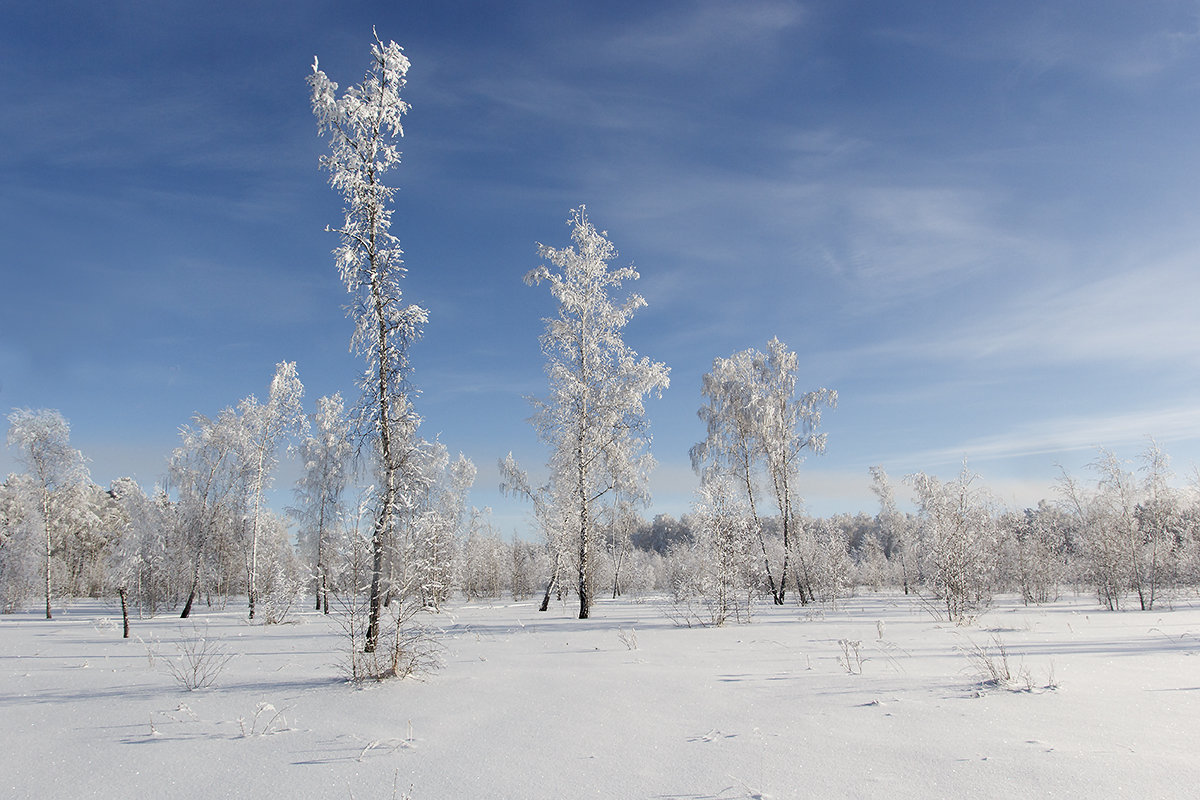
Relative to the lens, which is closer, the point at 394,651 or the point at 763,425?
the point at 394,651

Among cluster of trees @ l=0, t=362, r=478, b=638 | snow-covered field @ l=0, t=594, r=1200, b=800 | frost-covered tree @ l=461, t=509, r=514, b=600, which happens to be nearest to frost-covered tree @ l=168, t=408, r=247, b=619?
cluster of trees @ l=0, t=362, r=478, b=638

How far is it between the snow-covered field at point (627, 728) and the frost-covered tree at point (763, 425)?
1434 centimetres

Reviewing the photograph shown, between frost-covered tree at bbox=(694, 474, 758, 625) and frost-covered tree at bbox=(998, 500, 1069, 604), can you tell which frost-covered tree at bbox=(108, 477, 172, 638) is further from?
frost-covered tree at bbox=(998, 500, 1069, 604)

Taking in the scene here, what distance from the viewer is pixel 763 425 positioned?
76.6ft

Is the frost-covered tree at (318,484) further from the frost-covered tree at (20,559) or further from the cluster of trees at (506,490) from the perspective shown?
the frost-covered tree at (20,559)

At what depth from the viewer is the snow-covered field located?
149 inches

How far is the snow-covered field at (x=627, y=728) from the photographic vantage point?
3.78m

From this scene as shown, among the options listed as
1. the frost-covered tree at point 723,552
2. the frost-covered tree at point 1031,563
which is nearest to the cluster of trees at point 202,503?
the frost-covered tree at point 723,552

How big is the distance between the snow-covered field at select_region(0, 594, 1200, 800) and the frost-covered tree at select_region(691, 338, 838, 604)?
47.0ft

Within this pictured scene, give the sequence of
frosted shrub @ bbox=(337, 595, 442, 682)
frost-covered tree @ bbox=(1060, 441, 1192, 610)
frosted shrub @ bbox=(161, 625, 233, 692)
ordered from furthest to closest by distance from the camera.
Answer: frost-covered tree @ bbox=(1060, 441, 1192, 610) → frosted shrub @ bbox=(337, 595, 442, 682) → frosted shrub @ bbox=(161, 625, 233, 692)

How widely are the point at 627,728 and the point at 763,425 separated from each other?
1949 cm

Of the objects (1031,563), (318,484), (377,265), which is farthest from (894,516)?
(377,265)

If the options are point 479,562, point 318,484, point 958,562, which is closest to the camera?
point 958,562

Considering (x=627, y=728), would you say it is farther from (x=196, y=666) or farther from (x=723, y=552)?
(x=723, y=552)
